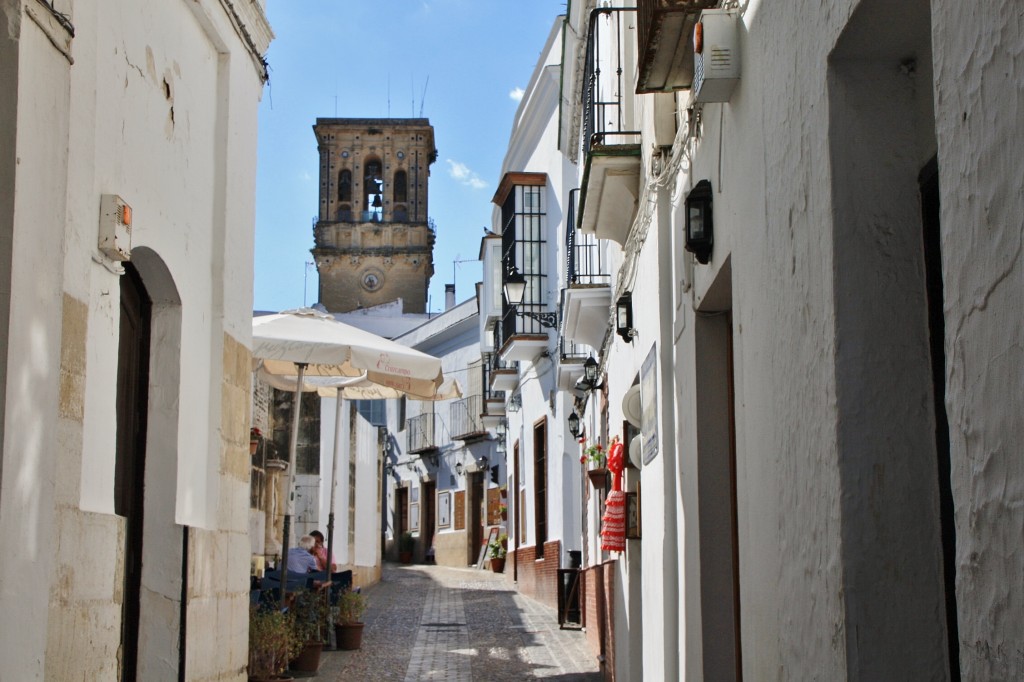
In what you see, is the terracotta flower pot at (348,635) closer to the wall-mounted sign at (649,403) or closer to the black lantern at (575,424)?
the black lantern at (575,424)

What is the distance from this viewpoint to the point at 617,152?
7.88 metres

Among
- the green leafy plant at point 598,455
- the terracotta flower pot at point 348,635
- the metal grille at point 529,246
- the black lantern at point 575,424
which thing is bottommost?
the terracotta flower pot at point 348,635

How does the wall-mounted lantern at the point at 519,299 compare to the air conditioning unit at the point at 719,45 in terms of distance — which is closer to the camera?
the air conditioning unit at the point at 719,45

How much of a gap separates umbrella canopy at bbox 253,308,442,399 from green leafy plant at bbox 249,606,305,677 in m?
2.36

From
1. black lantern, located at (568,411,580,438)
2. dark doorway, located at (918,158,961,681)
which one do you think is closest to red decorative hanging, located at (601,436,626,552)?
dark doorway, located at (918,158,961,681)

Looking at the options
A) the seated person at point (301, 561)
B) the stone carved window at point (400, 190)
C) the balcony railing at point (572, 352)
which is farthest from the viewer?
the stone carved window at point (400, 190)

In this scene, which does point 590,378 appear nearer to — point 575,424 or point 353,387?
point 353,387

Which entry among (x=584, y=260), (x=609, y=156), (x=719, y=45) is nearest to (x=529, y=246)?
(x=584, y=260)

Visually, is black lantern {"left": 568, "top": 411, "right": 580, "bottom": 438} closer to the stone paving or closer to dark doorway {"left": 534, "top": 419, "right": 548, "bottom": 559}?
the stone paving

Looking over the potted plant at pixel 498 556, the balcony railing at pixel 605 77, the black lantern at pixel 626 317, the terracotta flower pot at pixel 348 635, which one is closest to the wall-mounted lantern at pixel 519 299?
the terracotta flower pot at pixel 348 635

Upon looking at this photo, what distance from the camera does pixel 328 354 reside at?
10922 mm

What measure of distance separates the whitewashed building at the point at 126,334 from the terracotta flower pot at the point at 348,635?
164 inches

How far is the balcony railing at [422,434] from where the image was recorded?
→ 3912 centimetres

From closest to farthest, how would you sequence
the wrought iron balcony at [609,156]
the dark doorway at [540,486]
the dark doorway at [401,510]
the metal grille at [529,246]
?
the wrought iron balcony at [609,156], the metal grille at [529,246], the dark doorway at [540,486], the dark doorway at [401,510]
